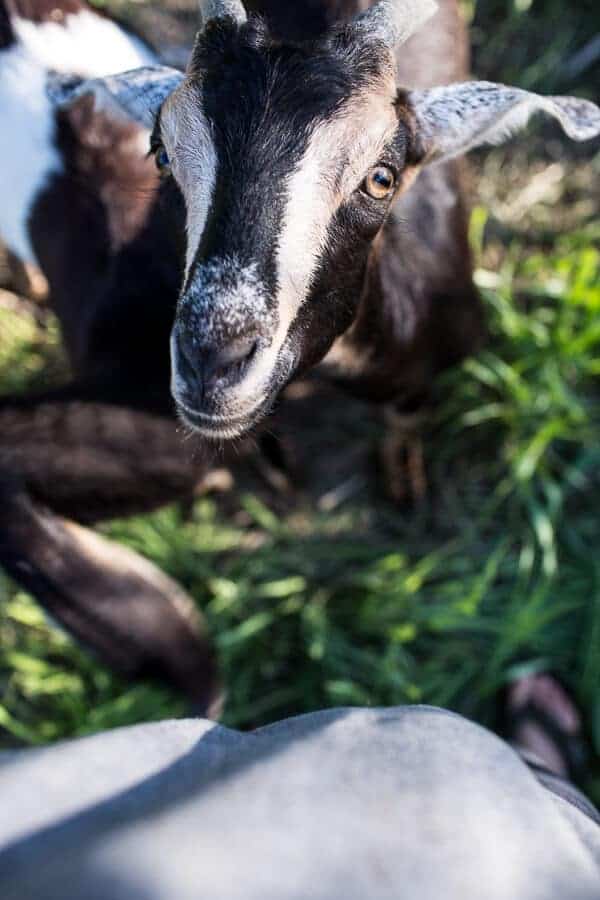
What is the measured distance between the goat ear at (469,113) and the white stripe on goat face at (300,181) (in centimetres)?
16

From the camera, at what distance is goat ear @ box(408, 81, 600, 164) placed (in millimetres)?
1883

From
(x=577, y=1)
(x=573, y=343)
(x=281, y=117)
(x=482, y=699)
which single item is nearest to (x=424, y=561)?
(x=482, y=699)

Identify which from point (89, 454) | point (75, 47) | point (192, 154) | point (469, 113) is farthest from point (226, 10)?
point (89, 454)

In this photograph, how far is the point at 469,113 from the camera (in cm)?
188

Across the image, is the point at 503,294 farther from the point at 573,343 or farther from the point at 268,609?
the point at 268,609

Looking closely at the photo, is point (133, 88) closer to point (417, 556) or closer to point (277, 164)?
point (277, 164)

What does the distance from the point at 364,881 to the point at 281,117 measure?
4.48 feet

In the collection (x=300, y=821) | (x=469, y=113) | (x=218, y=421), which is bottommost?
(x=300, y=821)

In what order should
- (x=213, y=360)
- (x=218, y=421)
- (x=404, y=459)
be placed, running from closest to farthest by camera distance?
1. (x=213, y=360)
2. (x=218, y=421)
3. (x=404, y=459)

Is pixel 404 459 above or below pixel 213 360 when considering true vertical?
below

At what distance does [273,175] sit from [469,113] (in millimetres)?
553

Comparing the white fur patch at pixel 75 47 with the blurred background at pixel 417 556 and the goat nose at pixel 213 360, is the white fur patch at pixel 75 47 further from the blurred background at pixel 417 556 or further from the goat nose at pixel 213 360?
the goat nose at pixel 213 360

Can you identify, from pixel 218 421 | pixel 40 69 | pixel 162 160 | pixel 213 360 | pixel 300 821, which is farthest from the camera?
pixel 40 69

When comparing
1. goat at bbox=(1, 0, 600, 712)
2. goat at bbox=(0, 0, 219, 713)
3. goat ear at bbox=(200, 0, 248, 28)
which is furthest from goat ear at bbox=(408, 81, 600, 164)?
goat at bbox=(0, 0, 219, 713)
